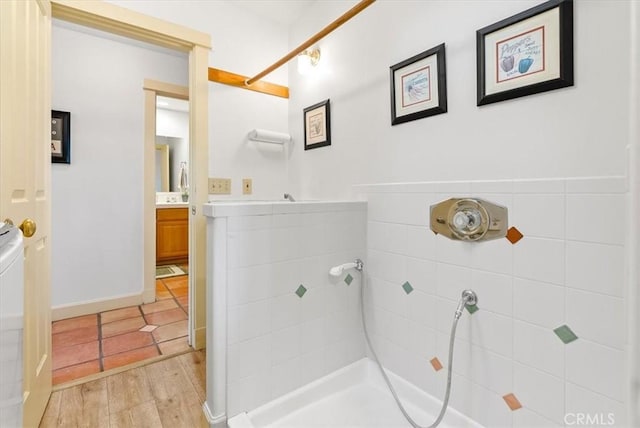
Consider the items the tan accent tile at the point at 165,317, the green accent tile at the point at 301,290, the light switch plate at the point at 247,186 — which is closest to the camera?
the green accent tile at the point at 301,290

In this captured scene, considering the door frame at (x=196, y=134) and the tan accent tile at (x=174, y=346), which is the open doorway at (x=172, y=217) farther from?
the door frame at (x=196, y=134)

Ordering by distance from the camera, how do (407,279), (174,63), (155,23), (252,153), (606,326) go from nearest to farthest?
(606,326) < (407,279) < (155,23) < (252,153) < (174,63)

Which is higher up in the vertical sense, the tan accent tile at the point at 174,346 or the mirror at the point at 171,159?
the mirror at the point at 171,159

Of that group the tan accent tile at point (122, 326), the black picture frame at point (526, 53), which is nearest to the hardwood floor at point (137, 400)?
the tan accent tile at point (122, 326)

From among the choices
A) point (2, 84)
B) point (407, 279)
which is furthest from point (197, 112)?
point (407, 279)

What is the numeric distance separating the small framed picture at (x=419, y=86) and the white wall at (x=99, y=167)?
7.83ft

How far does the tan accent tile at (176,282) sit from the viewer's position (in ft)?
11.1

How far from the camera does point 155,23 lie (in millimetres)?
1825

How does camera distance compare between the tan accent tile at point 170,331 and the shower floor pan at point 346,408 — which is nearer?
the shower floor pan at point 346,408

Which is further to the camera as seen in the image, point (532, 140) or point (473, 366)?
point (473, 366)

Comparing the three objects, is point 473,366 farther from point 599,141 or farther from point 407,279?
point 599,141

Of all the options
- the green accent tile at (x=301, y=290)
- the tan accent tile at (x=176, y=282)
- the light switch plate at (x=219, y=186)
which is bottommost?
the tan accent tile at (x=176, y=282)

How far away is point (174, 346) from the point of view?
205 centimetres

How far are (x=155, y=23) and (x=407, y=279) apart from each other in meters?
2.06
